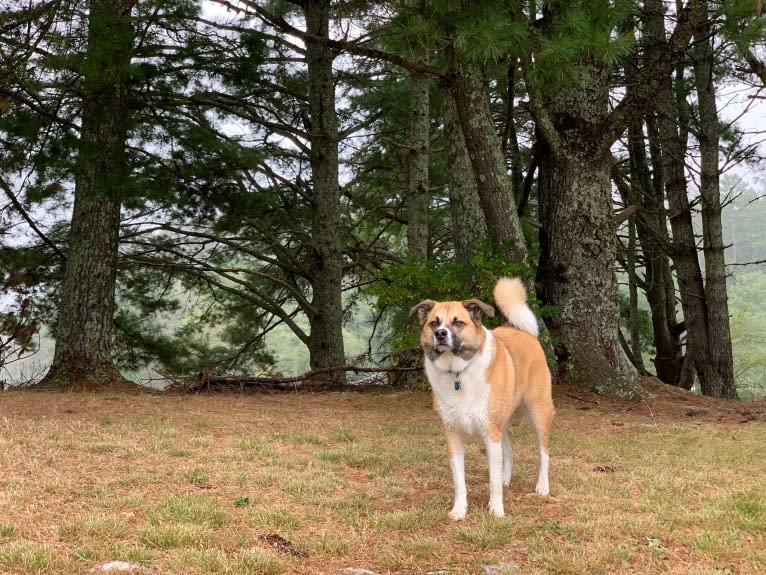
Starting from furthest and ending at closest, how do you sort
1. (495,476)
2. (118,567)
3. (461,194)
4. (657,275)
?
(657,275) → (461,194) → (495,476) → (118,567)

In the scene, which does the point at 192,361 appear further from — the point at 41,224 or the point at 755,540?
the point at 755,540

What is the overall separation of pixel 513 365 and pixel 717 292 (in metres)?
9.99

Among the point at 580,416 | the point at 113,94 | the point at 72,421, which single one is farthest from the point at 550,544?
the point at 113,94

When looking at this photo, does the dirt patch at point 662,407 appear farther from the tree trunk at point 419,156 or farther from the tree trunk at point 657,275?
the tree trunk at point 657,275

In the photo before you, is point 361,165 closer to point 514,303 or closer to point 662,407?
point 662,407

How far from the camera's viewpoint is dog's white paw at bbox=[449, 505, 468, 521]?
4.39m

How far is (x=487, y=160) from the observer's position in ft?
31.1

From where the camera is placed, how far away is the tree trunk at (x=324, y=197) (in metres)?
13.5

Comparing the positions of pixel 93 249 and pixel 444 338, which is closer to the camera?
pixel 444 338

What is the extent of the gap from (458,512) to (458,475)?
0.76ft

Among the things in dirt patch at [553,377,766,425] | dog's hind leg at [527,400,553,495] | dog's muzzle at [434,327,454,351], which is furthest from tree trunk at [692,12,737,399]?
dog's muzzle at [434,327,454,351]

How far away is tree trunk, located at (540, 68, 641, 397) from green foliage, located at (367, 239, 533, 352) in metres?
1.38

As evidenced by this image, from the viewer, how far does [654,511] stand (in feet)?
14.4

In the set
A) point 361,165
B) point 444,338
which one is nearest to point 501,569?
point 444,338
